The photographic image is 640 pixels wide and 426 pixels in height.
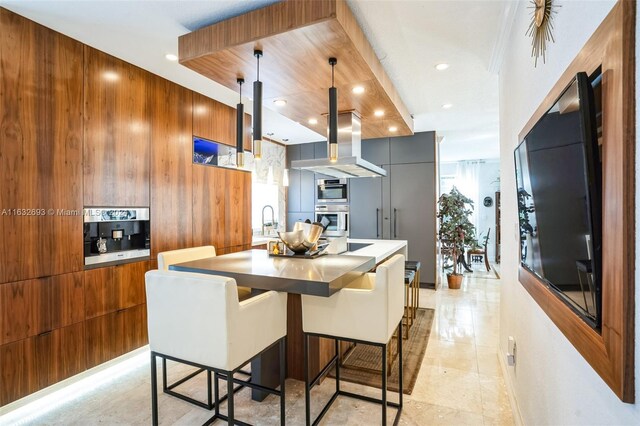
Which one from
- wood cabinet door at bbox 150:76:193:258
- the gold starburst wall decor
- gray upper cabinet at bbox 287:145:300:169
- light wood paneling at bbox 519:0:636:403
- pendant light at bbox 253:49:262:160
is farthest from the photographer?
gray upper cabinet at bbox 287:145:300:169

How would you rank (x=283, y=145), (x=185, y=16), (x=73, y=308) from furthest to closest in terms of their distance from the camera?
→ (x=283, y=145)
(x=73, y=308)
(x=185, y=16)

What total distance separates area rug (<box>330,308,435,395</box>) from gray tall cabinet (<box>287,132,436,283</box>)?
2.06 meters

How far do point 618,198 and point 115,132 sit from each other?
3132mm

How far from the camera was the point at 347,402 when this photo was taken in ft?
7.08

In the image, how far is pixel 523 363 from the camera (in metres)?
1.83

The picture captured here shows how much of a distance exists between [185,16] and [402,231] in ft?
13.8

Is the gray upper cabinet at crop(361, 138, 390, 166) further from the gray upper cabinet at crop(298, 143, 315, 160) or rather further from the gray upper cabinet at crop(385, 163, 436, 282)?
the gray upper cabinet at crop(298, 143, 315, 160)

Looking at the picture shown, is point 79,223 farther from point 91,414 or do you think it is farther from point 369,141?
point 369,141

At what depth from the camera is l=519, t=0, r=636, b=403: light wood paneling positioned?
66 centimetres

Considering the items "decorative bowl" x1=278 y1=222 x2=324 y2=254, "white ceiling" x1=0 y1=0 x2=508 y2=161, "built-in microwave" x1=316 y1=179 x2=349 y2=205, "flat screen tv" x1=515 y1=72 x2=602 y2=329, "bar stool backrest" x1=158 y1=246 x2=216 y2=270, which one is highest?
"white ceiling" x1=0 y1=0 x2=508 y2=161

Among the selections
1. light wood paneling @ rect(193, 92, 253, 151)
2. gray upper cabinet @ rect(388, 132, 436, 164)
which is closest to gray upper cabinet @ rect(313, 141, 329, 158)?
gray upper cabinet @ rect(388, 132, 436, 164)

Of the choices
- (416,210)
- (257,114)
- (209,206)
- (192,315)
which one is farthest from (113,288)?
(416,210)

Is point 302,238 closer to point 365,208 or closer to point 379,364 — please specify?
point 379,364

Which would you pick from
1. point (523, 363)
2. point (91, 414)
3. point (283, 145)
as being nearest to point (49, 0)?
point (91, 414)
